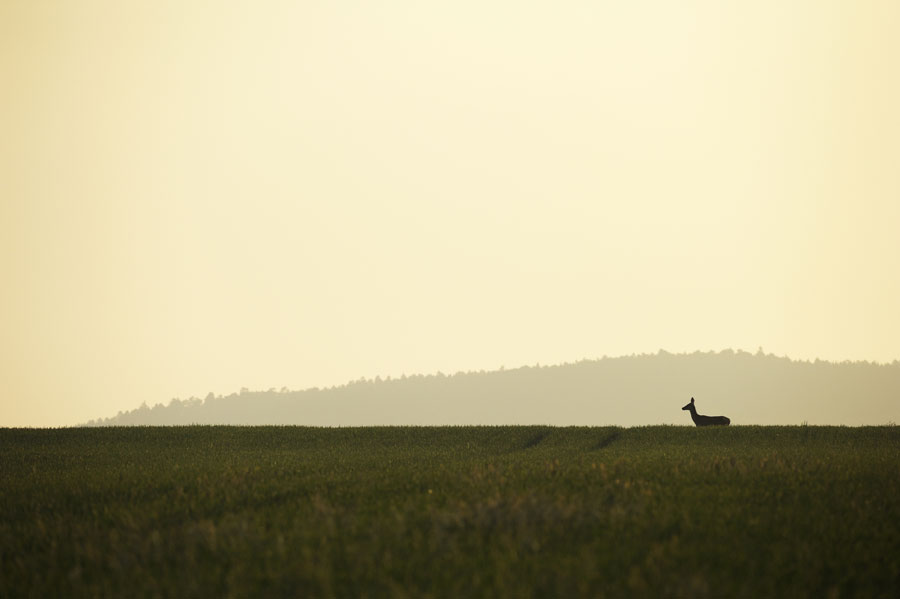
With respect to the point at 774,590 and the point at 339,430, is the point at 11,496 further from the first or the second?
the point at 339,430

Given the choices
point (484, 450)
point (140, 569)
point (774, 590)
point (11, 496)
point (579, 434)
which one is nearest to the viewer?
point (774, 590)

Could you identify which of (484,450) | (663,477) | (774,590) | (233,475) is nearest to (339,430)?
(484,450)

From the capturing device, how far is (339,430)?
33750 mm

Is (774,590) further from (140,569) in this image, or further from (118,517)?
(118,517)

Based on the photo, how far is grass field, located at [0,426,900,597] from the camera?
29.0ft

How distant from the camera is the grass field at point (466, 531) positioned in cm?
885

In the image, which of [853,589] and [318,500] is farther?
[318,500]

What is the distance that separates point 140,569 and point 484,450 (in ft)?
58.9

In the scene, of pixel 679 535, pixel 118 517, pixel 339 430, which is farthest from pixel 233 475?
pixel 339 430

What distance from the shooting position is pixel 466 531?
10586mm

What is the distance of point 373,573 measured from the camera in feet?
29.8

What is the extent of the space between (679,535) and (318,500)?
5391mm

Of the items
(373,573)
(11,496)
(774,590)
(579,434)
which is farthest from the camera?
(579,434)

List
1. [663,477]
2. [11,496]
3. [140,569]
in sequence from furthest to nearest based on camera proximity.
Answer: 1. [11,496]
2. [663,477]
3. [140,569]
